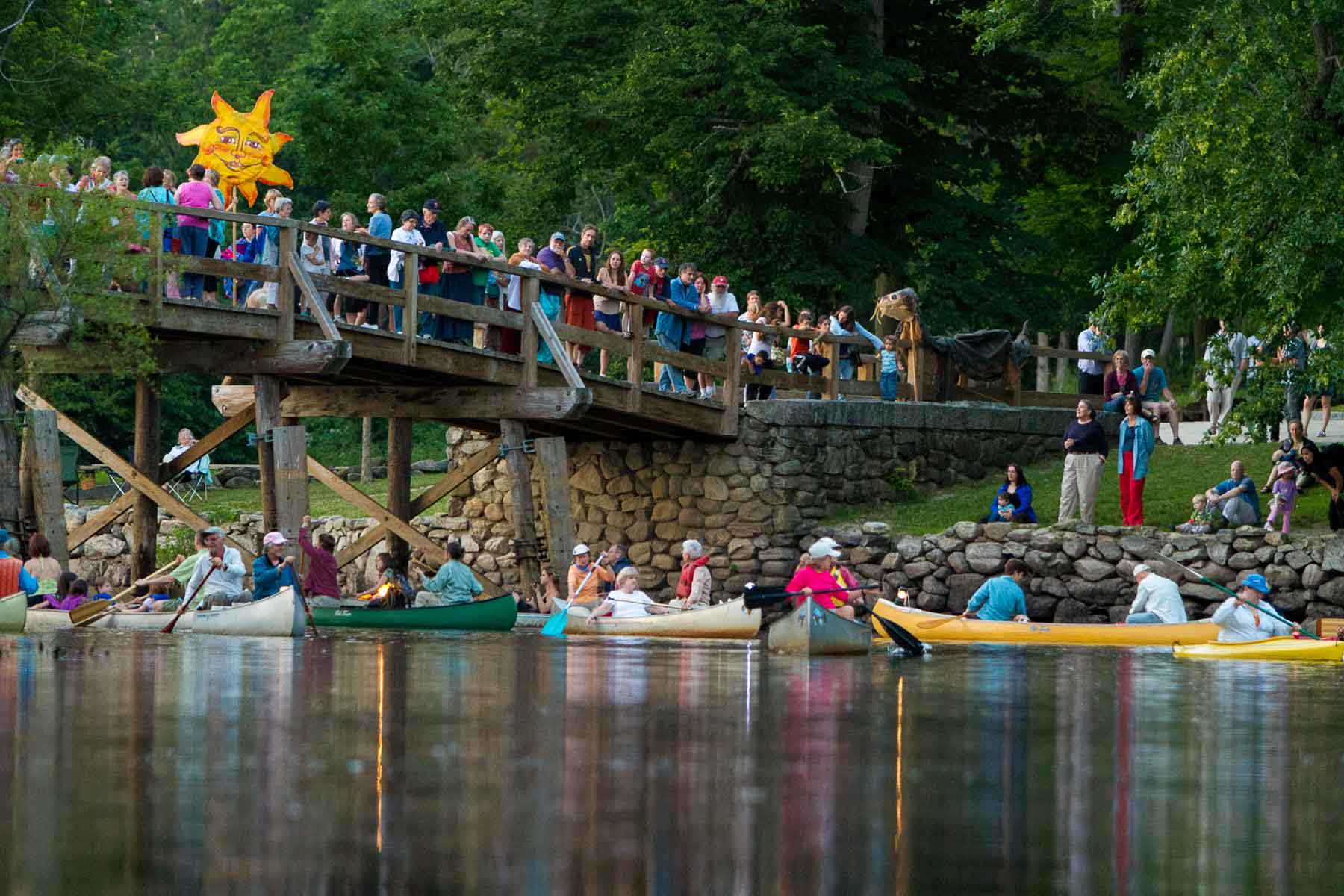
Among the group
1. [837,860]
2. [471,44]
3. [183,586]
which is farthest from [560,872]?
[471,44]

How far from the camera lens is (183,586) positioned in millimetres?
24984

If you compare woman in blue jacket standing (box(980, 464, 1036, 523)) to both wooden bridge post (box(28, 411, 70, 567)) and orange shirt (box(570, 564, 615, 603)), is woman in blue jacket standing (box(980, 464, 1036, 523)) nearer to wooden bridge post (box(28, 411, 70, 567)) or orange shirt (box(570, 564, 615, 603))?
orange shirt (box(570, 564, 615, 603))

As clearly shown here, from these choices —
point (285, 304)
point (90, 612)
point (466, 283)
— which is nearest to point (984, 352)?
point (466, 283)

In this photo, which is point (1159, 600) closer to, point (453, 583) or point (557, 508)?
point (557, 508)

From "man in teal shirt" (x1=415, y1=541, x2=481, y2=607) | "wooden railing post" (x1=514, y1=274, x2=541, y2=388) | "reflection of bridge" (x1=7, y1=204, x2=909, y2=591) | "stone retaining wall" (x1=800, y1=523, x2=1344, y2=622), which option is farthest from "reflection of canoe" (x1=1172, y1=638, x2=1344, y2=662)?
"wooden railing post" (x1=514, y1=274, x2=541, y2=388)

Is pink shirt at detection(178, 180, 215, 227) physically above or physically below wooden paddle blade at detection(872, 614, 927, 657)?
above

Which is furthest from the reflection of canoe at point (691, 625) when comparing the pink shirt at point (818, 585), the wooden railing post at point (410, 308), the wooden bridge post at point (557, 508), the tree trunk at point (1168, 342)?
the tree trunk at point (1168, 342)

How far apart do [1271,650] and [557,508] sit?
865 centimetres

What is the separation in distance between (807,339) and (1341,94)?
8243 millimetres

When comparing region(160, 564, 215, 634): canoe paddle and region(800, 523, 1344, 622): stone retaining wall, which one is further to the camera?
region(800, 523, 1344, 622): stone retaining wall

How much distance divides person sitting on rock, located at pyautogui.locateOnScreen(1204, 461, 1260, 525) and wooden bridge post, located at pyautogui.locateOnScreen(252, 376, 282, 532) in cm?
1054

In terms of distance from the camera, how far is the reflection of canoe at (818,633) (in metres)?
19.1

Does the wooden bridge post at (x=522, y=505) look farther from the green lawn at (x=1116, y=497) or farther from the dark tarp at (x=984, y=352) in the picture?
the dark tarp at (x=984, y=352)

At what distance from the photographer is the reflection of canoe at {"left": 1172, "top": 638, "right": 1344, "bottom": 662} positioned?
63.8 ft
